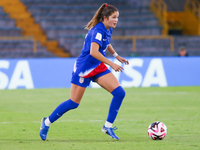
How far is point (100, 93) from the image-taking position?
45.6 ft

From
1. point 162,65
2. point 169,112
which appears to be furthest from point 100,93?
point 169,112

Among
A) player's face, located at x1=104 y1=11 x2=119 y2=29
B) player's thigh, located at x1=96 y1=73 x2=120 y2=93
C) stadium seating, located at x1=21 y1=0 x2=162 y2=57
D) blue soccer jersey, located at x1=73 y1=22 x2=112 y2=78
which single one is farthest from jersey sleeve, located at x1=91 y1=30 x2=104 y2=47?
stadium seating, located at x1=21 y1=0 x2=162 y2=57

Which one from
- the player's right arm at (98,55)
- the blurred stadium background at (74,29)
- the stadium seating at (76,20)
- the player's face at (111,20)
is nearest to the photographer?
the player's right arm at (98,55)

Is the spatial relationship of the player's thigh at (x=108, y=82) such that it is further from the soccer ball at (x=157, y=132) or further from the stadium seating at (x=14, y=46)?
the stadium seating at (x=14, y=46)

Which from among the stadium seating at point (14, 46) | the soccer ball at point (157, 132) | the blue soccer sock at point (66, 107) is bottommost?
the stadium seating at point (14, 46)

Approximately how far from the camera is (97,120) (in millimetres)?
8172

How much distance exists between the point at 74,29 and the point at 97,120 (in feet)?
51.5

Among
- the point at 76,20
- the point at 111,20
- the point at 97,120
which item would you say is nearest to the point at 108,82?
the point at 111,20

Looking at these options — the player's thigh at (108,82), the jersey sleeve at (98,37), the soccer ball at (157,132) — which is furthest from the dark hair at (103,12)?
the soccer ball at (157,132)

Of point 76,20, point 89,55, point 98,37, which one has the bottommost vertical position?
point 76,20

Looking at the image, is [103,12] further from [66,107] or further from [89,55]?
[66,107]

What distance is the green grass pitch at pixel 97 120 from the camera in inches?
225

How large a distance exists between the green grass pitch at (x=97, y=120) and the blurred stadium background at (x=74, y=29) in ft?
25.0

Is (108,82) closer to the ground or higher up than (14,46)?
higher up
